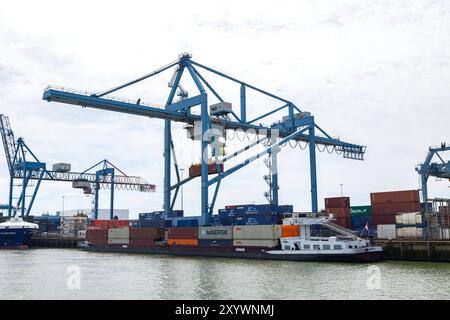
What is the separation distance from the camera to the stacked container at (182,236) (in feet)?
169

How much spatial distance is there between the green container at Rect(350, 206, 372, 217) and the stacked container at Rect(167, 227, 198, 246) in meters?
19.1

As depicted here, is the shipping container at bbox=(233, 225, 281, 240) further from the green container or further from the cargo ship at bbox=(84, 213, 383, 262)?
the green container

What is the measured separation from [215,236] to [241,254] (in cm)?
431

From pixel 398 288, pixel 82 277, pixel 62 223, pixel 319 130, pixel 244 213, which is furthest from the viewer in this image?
pixel 62 223

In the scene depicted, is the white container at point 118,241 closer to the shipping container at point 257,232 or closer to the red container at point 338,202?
the shipping container at point 257,232

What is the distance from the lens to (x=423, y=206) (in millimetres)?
50344

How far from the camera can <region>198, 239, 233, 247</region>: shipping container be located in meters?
47.5

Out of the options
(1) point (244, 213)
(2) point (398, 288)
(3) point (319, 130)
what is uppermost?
(3) point (319, 130)

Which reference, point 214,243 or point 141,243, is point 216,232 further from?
point 141,243

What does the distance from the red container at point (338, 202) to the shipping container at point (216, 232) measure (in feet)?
45.5

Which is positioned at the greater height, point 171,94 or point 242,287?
point 171,94

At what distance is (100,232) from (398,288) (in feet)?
159
